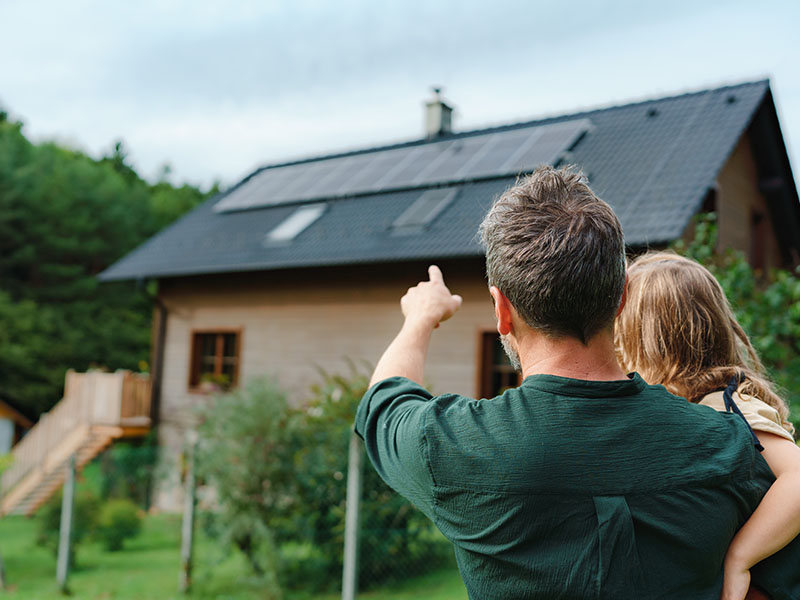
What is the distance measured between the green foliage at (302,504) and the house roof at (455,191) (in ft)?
14.0

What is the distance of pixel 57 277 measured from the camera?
30109 millimetres

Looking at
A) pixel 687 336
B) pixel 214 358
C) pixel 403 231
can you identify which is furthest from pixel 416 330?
pixel 214 358

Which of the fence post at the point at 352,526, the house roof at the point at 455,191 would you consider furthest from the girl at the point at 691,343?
the house roof at the point at 455,191

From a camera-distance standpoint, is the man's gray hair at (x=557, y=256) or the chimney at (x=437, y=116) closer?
the man's gray hair at (x=557, y=256)

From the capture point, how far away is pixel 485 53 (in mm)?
22406

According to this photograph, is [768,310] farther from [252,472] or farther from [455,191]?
[455,191]

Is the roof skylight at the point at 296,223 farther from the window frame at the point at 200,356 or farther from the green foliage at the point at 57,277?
the green foliage at the point at 57,277

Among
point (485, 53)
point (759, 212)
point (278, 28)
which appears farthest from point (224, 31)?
point (759, 212)

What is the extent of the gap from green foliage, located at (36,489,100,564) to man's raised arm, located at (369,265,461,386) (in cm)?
1024

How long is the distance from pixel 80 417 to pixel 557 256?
1584cm

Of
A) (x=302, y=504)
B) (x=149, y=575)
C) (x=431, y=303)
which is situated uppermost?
(x=431, y=303)

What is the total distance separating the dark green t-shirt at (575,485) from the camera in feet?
4.04

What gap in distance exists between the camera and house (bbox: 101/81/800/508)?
11758 mm

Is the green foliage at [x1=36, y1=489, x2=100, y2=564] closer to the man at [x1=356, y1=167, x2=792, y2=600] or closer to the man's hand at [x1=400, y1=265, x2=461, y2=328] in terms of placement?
the man's hand at [x1=400, y1=265, x2=461, y2=328]
